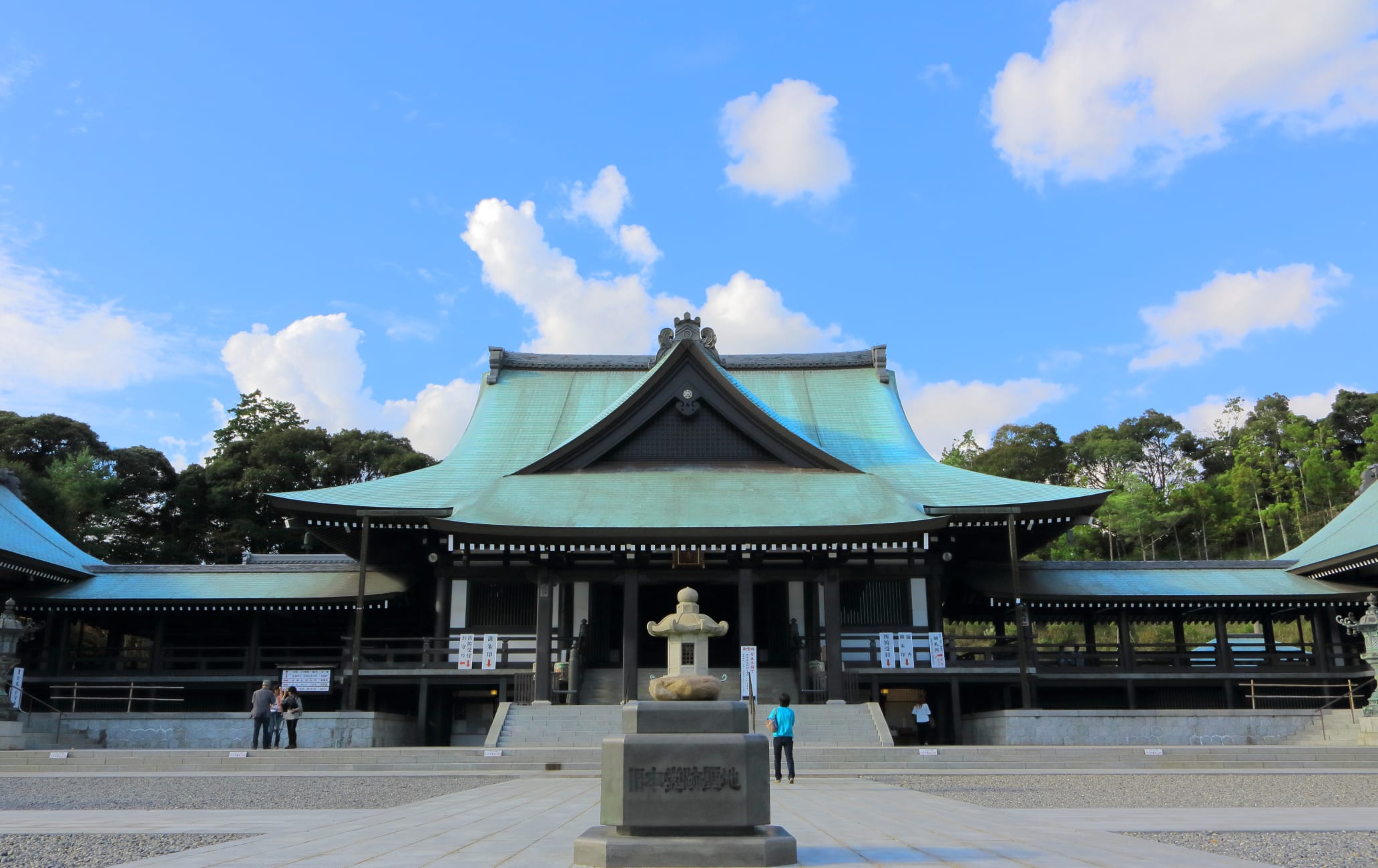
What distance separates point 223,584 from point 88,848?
20.7m

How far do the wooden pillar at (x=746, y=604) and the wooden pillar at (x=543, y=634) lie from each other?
437 cm

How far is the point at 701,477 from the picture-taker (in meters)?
26.8

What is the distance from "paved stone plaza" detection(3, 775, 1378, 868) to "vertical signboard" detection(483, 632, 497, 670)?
433 inches

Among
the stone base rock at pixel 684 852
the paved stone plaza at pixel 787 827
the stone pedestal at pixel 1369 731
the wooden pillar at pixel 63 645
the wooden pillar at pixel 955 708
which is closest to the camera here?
the stone base rock at pixel 684 852

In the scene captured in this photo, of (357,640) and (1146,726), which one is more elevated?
(357,640)

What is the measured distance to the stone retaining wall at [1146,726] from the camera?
21328 mm

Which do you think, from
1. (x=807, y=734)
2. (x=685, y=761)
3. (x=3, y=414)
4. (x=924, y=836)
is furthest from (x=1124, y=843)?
(x=3, y=414)

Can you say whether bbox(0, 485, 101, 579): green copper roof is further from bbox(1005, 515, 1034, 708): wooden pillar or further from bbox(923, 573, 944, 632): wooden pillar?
bbox(1005, 515, 1034, 708): wooden pillar

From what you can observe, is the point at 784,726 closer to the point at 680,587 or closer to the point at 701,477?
the point at 680,587

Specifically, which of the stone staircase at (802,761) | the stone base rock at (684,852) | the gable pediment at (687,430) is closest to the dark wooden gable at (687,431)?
the gable pediment at (687,430)

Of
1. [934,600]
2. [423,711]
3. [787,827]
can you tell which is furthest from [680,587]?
[787,827]

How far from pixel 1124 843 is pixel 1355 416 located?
68.6 meters

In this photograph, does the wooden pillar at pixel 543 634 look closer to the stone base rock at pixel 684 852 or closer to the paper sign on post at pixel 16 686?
the paper sign on post at pixel 16 686

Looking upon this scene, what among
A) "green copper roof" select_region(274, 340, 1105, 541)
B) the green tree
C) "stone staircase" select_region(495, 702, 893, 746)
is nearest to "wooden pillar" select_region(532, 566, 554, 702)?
"stone staircase" select_region(495, 702, 893, 746)
